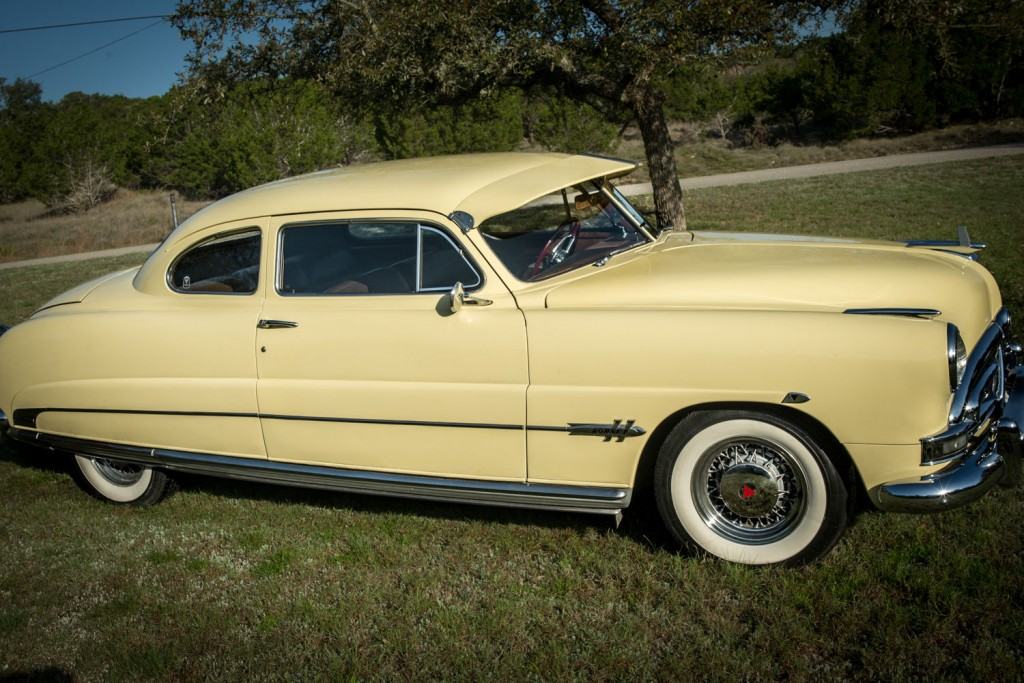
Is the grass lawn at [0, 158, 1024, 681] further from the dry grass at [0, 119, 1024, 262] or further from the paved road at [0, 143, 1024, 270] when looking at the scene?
the dry grass at [0, 119, 1024, 262]

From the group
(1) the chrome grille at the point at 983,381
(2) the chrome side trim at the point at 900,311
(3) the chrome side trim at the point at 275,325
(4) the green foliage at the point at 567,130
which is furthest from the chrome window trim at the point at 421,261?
(4) the green foliage at the point at 567,130

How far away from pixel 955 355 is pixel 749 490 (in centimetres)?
93

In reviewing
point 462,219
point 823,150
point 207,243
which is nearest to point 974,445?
point 462,219

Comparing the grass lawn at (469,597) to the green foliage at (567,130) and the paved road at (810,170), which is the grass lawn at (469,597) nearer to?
the paved road at (810,170)

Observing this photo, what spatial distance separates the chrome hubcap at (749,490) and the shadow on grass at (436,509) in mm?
303

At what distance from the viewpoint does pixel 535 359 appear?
3709mm

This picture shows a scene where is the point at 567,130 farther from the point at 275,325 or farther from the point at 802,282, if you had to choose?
the point at 802,282

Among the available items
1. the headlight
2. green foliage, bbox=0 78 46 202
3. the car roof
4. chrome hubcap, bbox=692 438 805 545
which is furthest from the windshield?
green foliage, bbox=0 78 46 202

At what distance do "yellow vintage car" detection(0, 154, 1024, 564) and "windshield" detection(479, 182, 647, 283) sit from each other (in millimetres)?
17

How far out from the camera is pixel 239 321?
427 cm

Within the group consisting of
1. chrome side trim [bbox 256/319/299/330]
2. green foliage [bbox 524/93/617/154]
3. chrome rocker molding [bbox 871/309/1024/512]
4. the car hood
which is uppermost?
green foliage [bbox 524/93/617/154]

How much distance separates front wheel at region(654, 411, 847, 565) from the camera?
11.3 ft

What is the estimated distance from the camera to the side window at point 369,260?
4.01 meters

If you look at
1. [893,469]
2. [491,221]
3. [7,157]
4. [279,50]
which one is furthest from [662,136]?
[7,157]
